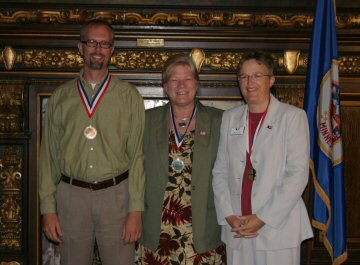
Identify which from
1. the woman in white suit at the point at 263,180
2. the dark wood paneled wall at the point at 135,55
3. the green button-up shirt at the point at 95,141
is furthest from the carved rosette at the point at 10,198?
the woman in white suit at the point at 263,180

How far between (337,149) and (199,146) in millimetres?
1019

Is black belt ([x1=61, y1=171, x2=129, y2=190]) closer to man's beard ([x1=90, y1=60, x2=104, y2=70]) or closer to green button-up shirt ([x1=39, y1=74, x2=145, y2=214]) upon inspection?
green button-up shirt ([x1=39, y1=74, x2=145, y2=214])

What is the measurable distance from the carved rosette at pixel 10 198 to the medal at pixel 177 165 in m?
1.43

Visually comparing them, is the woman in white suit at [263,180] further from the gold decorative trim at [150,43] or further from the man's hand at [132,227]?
the gold decorative trim at [150,43]

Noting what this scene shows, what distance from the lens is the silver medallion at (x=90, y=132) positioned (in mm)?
2572

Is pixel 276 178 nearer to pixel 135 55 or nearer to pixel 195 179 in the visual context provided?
pixel 195 179

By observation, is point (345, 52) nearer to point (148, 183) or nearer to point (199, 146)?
point (199, 146)

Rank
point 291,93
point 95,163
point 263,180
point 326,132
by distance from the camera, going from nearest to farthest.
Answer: point 263,180
point 95,163
point 326,132
point 291,93

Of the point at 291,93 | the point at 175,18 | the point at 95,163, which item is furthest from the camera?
the point at 291,93

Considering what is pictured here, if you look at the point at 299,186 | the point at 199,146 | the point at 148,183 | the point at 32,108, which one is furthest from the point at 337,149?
the point at 32,108

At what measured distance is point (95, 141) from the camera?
2566 millimetres

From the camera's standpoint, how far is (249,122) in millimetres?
2600

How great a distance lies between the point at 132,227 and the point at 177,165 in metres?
0.43

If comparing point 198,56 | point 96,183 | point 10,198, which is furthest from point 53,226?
point 198,56
